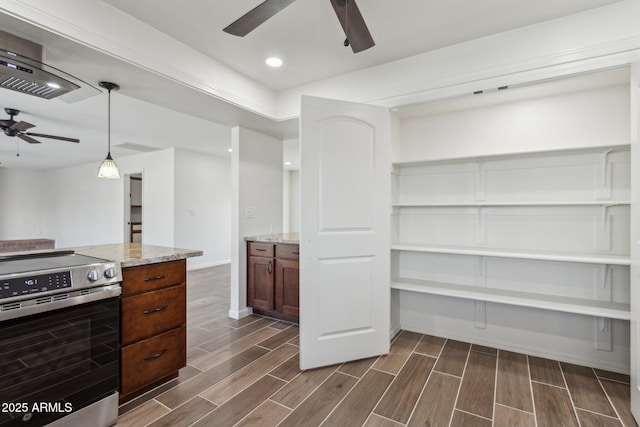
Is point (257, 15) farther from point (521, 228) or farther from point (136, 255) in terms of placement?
point (521, 228)

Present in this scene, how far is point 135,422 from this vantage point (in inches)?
69.0

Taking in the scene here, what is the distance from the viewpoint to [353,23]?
64.9 inches

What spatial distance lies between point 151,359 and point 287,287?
4.96ft

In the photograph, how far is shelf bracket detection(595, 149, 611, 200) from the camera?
2.38 meters

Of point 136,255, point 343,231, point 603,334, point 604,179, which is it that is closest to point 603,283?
point 603,334

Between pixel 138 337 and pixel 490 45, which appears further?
pixel 490 45

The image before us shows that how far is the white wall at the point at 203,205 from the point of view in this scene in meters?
6.04

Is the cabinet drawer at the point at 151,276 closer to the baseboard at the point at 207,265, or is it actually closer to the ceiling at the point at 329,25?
the ceiling at the point at 329,25

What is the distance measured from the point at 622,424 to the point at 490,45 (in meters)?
2.62

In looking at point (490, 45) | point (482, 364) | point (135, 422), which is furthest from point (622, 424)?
point (135, 422)

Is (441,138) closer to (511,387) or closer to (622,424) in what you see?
(511,387)

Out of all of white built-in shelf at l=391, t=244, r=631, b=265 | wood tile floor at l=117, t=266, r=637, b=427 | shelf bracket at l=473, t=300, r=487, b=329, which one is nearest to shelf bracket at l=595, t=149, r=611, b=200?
white built-in shelf at l=391, t=244, r=631, b=265

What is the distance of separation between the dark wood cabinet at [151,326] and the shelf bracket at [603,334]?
3.19 metres

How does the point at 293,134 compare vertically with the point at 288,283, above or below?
above
